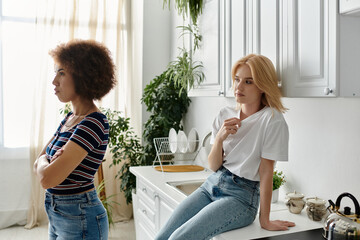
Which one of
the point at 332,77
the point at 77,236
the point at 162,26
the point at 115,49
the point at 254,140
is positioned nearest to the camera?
the point at 332,77

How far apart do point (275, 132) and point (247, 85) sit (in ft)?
0.82

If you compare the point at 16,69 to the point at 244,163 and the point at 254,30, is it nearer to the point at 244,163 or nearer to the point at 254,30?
the point at 254,30

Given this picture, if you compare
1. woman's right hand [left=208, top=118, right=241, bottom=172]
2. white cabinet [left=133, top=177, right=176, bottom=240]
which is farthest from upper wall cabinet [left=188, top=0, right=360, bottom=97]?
white cabinet [left=133, top=177, right=176, bottom=240]

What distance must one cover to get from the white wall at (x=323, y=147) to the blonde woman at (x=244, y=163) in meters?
0.31

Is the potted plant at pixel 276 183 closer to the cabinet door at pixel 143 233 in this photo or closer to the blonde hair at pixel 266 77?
the blonde hair at pixel 266 77

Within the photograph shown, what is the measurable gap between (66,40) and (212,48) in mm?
2320

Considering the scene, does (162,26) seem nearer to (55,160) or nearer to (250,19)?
(250,19)

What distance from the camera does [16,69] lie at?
12.6 feet

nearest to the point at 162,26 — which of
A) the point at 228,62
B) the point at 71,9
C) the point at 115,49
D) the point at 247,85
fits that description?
the point at 115,49

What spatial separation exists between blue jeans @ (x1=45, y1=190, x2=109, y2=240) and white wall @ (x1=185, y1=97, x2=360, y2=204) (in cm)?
107

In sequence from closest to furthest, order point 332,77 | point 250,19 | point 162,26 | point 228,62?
point 332,77 → point 250,19 → point 228,62 → point 162,26

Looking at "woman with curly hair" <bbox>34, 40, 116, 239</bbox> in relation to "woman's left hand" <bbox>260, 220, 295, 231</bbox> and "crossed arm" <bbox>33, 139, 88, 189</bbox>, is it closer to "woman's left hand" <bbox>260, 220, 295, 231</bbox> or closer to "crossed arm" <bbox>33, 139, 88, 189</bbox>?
"crossed arm" <bbox>33, 139, 88, 189</bbox>

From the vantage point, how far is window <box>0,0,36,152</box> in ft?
12.5

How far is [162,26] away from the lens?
378 cm
